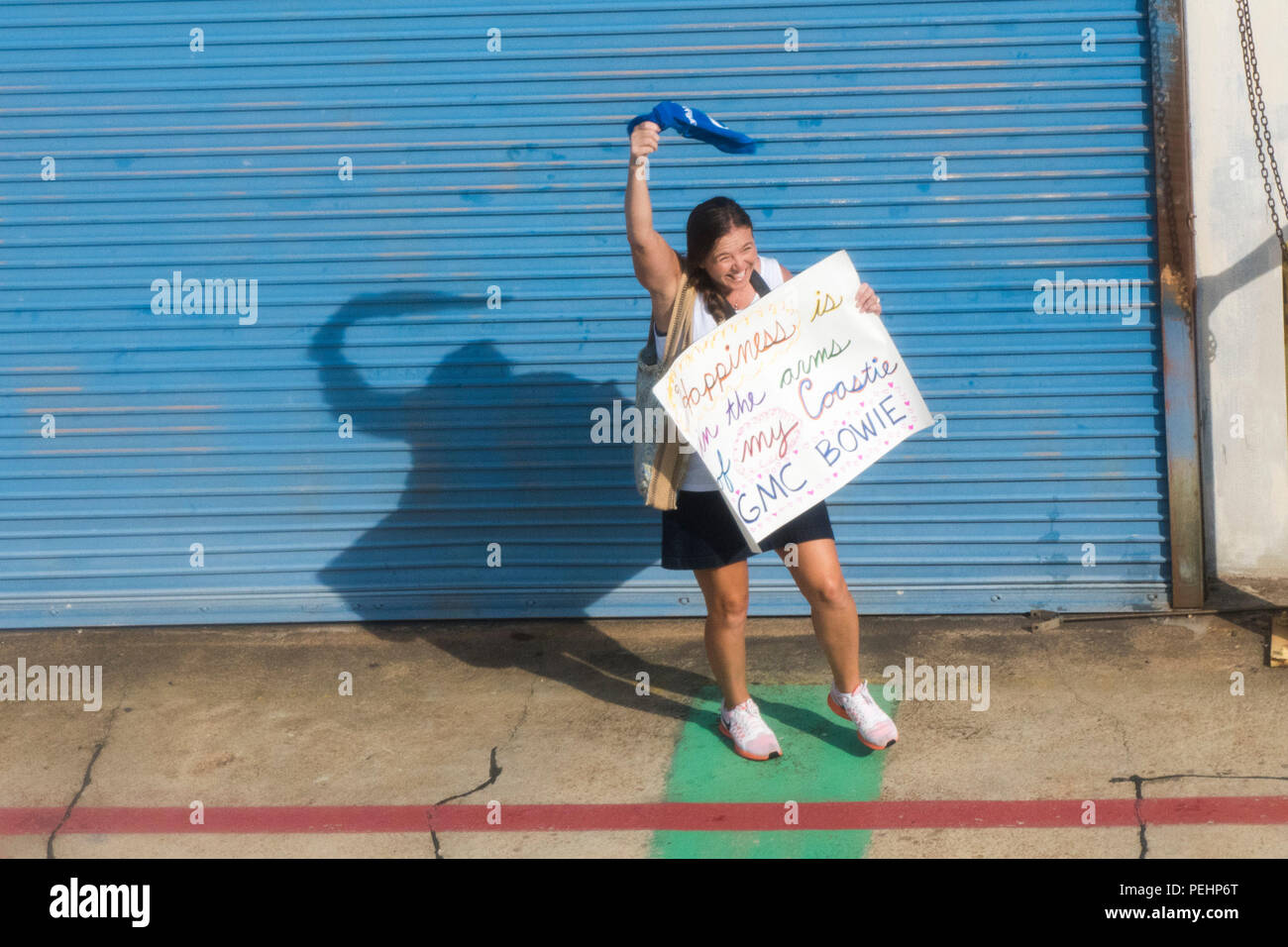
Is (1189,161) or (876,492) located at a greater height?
(1189,161)

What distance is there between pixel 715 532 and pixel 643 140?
1337mm

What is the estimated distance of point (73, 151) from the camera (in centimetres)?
600

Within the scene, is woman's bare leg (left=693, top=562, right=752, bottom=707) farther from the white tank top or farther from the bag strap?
the bag strap

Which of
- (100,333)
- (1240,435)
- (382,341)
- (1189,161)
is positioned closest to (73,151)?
(100,333)

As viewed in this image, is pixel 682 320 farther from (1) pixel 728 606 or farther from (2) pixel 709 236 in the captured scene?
(1) pixel 728 606

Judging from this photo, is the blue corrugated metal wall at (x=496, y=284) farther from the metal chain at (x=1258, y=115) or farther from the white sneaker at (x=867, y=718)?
the white sneaker at (x=867, y=718)

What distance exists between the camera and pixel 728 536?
4582 millimetres

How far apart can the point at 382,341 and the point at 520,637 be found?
148 cm

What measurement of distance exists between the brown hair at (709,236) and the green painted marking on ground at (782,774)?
158 cm

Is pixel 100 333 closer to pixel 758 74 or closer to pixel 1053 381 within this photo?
pixel 758 74

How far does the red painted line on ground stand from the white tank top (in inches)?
42.8

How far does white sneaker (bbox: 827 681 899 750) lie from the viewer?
15.4ft

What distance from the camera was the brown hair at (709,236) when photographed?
435 centimetres

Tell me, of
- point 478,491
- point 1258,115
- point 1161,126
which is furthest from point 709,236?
point 1258,115
